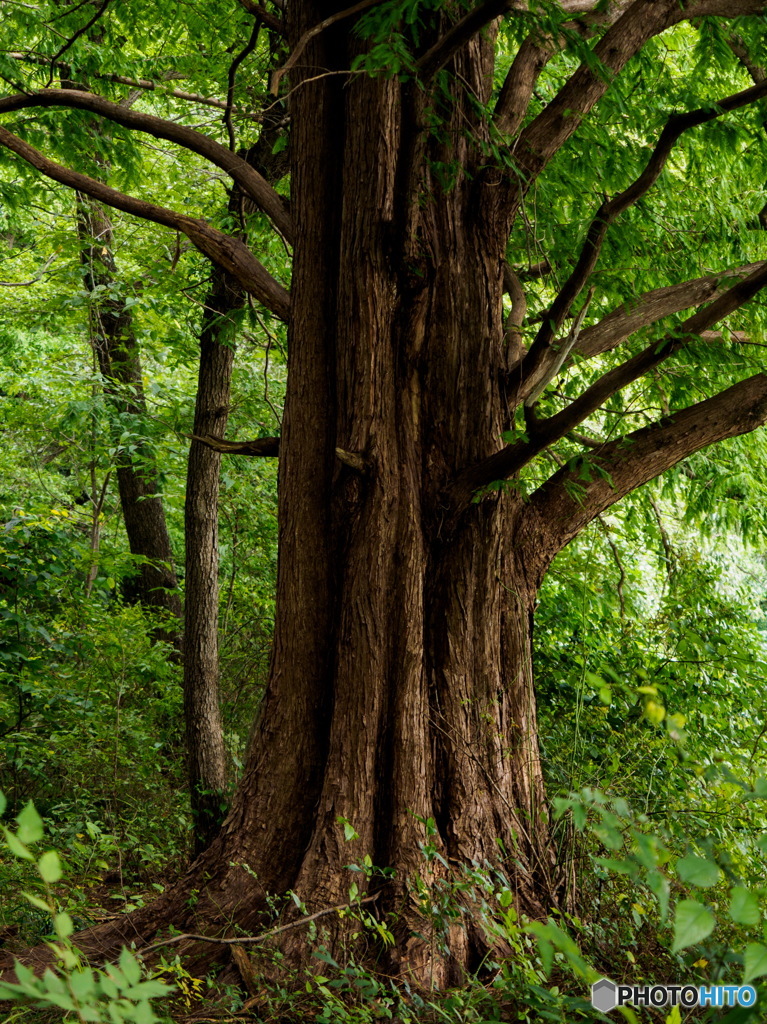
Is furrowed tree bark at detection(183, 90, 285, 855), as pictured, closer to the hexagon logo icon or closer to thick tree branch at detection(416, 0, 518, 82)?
thick tree branch at detection(416, 0, 518, 82)

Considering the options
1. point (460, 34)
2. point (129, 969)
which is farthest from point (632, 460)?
point (129, 969)

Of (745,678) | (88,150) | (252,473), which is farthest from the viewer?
(252,473)

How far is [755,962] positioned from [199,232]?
4206 millimetres

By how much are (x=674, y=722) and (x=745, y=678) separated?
4058 mm

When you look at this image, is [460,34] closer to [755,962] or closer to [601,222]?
[601,222]

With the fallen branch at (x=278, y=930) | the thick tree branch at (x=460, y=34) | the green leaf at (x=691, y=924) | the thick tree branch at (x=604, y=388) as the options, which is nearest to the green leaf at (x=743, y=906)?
the green leaf at (x=691, y=924)

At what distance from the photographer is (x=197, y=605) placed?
21.1 feet

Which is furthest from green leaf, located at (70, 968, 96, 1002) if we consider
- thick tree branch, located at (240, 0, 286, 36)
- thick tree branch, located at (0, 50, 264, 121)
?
thick tree branch, located at (0, 50, 264, 121)

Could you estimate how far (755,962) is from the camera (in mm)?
1243

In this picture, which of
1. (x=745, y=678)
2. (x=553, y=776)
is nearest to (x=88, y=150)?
(x=553, y=776)

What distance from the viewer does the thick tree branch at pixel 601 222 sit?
320cm

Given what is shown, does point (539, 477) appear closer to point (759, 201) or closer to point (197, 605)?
point (759, 201)

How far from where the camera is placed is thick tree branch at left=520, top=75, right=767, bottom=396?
126 inches

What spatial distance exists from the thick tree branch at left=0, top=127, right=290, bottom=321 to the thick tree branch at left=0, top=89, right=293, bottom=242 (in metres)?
0.26
